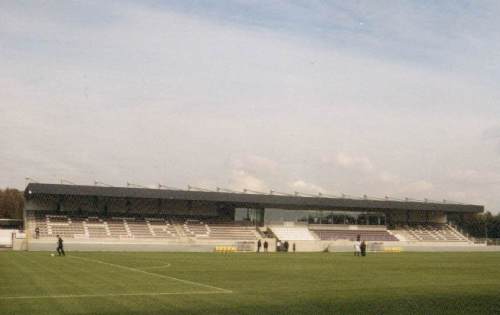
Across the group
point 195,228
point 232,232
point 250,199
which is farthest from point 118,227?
point 250,199

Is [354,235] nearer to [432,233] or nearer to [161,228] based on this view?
[432,233]

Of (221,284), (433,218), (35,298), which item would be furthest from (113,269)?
(433,218)

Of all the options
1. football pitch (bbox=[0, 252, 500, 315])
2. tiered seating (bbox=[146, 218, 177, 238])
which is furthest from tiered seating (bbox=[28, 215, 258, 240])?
football pitch (bbox=[0, 252, 500, 315])

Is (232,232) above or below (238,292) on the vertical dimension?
above

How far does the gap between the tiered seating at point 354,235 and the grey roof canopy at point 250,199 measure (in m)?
3.65

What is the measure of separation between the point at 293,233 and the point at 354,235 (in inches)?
405

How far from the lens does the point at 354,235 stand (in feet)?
309

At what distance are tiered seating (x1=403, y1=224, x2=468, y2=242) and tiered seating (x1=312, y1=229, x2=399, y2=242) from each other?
12.0 feet

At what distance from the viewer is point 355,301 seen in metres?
20.9

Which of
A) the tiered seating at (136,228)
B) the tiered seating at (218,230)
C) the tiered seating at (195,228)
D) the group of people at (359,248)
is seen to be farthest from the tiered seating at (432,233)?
the group of people at (359,248)

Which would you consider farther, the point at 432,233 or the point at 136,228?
the point at 432,233

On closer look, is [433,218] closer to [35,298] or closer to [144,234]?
[144,234]

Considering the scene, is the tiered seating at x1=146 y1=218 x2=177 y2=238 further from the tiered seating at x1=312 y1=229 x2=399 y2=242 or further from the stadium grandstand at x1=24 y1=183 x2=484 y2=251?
the tiered seating at x1=312 y1=229 x2=399 y2=242

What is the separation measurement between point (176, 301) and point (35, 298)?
14.9 ft
